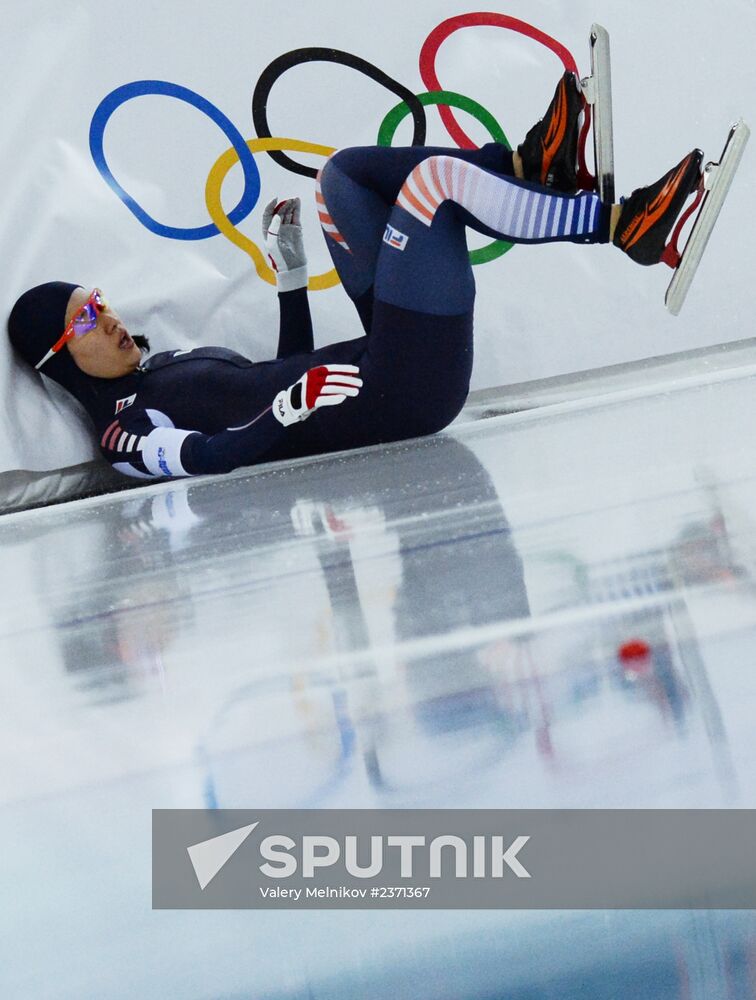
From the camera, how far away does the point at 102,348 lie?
2.31m

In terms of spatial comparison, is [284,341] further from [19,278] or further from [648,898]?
[648,898]

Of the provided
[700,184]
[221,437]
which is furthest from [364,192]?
[700,184]

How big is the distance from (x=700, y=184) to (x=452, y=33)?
43.3 inches

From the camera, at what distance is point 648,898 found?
60 centimetres

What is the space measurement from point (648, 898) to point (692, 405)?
159 cm

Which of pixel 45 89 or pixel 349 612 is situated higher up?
pixel 45 89

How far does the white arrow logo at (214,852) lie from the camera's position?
2.19 feet

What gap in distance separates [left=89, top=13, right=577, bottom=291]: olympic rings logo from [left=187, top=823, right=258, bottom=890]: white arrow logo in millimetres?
1950

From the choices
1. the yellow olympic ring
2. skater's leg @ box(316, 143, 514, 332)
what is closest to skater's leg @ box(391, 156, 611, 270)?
skater's leg @ box(316, 143, 514, 332)

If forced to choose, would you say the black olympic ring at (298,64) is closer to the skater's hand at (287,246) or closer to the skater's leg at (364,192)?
the skater's hand at (287,246)

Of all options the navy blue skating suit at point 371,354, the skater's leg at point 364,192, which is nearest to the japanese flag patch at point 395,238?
the navy blue skating suit at point 371,354

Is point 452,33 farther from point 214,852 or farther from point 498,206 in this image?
point 214,852

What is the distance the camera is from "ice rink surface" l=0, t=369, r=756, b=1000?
0.58 meters

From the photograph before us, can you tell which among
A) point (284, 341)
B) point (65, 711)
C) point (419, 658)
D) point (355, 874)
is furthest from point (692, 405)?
point (355, 874)
